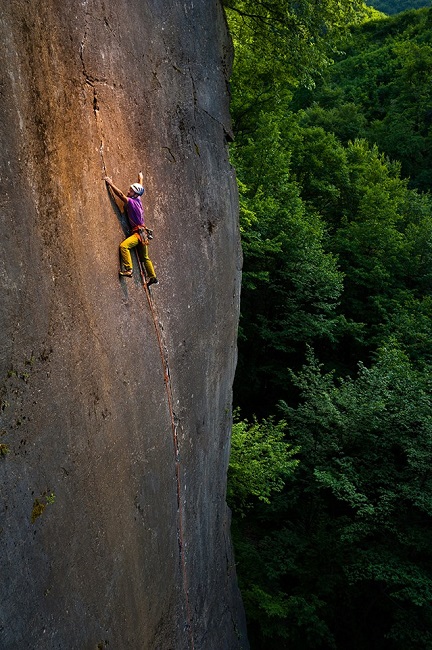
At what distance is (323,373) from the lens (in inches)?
727

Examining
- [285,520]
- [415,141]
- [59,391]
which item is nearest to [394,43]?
[415,141]

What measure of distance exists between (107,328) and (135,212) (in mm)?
1100

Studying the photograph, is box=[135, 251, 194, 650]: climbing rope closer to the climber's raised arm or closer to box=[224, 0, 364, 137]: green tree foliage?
the climber's raised arm

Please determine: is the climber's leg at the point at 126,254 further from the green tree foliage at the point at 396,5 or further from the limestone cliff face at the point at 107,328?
the green tree foliage at the point at 396,5

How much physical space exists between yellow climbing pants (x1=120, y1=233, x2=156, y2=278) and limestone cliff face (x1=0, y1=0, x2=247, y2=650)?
0.11 m

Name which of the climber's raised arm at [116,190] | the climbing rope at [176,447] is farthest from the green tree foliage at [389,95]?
the climber's raised arm at [116,190]

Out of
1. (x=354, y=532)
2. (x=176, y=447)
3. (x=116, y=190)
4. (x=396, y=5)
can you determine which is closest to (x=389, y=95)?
(x=354, y=532)

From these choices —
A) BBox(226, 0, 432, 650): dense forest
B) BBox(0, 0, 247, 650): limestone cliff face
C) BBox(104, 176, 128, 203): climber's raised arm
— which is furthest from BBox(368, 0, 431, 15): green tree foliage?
BBox(104, 176, 128, 203): climber's raised arm

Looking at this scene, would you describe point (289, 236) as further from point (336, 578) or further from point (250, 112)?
point (336, 578)

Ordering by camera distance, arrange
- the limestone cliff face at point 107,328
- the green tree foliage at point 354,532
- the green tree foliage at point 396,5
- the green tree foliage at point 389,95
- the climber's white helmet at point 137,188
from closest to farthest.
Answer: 1. the limestone cliff face at point 107,328
2. the climber's white helmet at point 137,188
3. the green tree foliage at point 354,532
4. the green tree foliage at point 389,95
5. the green tree foliage at point 396,5

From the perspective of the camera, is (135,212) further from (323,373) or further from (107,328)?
(323,373)

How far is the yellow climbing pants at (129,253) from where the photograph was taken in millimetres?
5113

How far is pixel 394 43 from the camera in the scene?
136ft

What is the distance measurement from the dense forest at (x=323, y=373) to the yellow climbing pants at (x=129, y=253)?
23.5 feet
